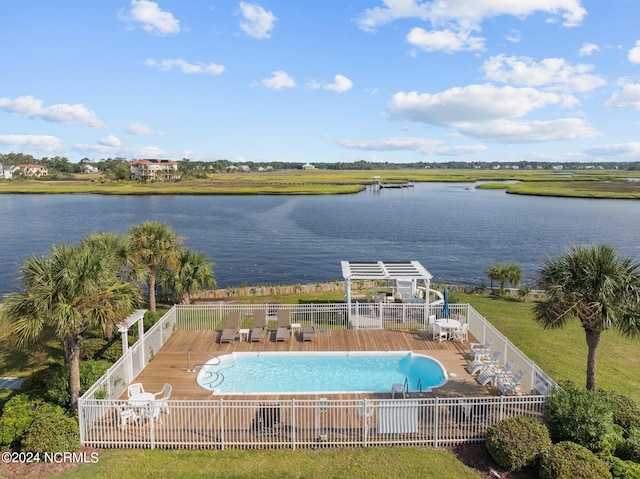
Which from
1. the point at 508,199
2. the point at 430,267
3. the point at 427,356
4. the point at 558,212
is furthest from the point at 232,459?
the point at 508,199

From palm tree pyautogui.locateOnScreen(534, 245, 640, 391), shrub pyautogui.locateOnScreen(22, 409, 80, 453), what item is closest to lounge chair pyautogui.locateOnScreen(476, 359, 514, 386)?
palm tree pyautogui.locateOnScreen(534, 245, 640, 391)

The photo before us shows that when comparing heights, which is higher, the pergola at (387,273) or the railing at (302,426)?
the pergola at (387,273)

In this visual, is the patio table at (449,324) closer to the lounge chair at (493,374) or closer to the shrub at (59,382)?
the lounge chair at (493,374)

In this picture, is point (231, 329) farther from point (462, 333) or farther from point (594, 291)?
point (594, 291)

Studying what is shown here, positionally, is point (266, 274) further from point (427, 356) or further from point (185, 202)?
point (185, 202)

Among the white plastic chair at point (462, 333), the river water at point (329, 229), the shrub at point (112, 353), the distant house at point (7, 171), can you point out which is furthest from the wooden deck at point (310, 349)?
the distant house at point (7, 171)

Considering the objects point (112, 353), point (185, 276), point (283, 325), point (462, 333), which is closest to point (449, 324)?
point (462, 333)

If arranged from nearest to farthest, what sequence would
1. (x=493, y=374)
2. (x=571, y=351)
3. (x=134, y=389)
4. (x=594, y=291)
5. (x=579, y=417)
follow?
(x=579, y=417) → (x=594, y=291) → (x=134, y=389) → (x=493, y=374) → (x=571, y=351)
